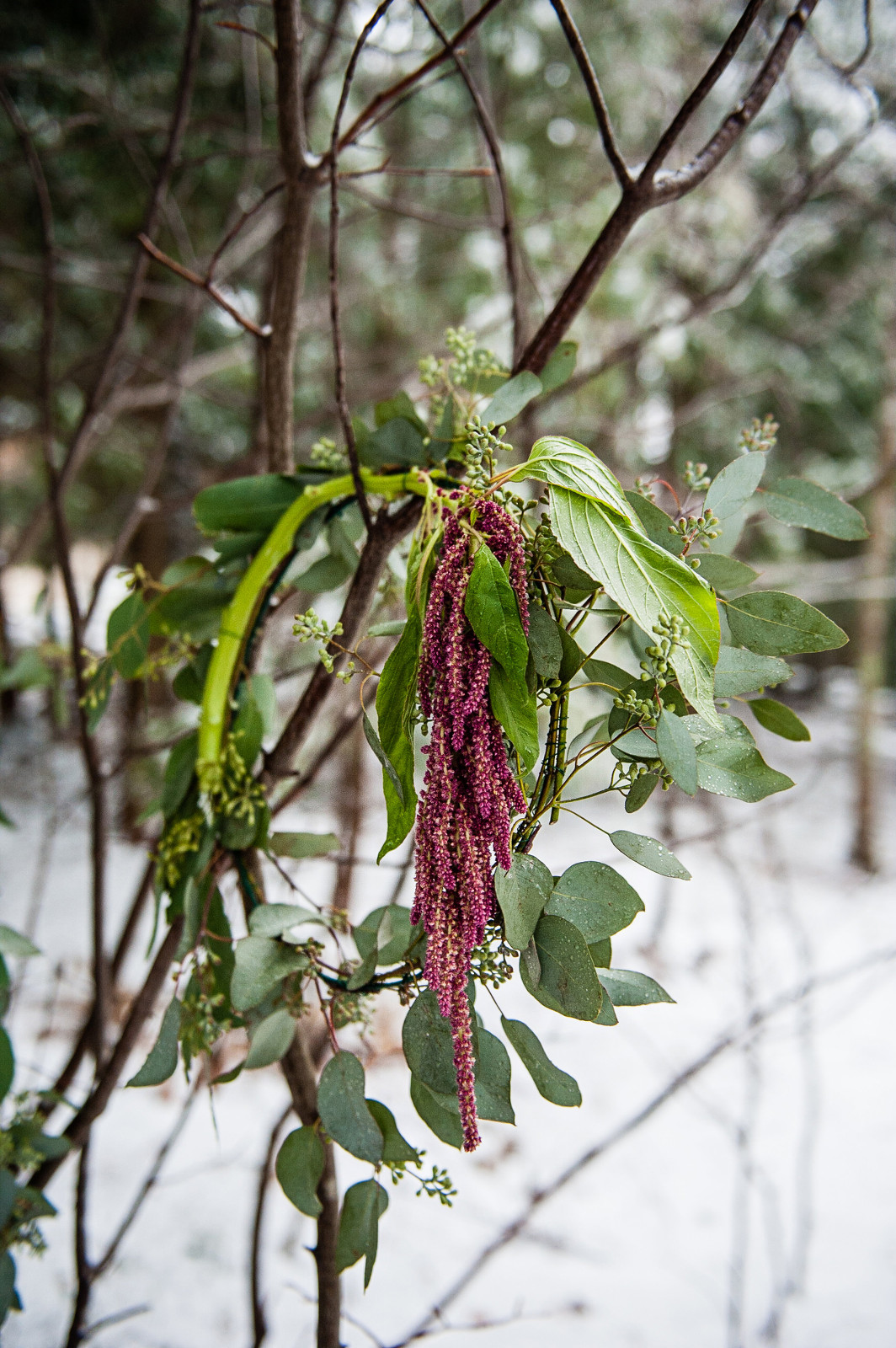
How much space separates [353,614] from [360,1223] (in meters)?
0.34

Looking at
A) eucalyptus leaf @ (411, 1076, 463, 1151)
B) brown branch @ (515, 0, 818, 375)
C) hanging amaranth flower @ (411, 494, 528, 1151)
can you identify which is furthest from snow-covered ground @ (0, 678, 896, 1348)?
brown branch @ (515, 0, 818, 375)

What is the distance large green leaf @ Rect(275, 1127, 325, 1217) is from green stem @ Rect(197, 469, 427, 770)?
0.22 metres

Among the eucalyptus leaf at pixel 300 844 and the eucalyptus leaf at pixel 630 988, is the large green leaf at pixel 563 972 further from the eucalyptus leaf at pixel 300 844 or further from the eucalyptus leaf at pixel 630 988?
the eucalyptus leaf at pixel 300 844

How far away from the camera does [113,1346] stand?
751 mm

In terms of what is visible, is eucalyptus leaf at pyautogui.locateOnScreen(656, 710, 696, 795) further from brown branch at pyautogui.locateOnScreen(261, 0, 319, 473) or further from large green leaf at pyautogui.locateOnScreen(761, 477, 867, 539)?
brown branch at pyautogui.locateOnScreen(261, 0, 319, 473)

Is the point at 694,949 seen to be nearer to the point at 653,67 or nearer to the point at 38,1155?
the point at 38,1155

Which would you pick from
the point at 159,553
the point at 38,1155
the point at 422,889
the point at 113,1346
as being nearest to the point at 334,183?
the point at 422,889

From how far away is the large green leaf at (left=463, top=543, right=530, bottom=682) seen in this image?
0.98ft

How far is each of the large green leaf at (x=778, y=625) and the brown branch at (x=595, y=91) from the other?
24cm

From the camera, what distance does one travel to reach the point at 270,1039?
0.45 meters

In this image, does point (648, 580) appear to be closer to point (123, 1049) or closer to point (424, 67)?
point (424, 67)

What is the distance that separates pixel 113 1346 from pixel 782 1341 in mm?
736

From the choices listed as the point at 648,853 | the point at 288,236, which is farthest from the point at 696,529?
the point at 288,236

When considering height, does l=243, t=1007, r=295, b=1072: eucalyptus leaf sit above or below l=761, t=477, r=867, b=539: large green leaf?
below
